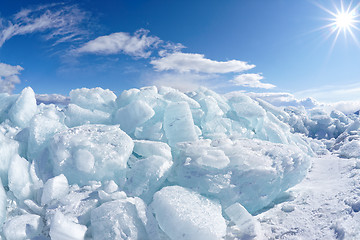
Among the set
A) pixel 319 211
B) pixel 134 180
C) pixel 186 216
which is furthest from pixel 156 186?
pixel 319 211

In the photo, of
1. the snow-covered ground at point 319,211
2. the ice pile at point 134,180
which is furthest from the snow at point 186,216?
the snow-covered ground at point 319,211

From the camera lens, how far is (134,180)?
2.75 m

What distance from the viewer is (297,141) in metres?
5.91

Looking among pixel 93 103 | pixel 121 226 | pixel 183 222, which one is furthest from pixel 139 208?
pixel 93 103

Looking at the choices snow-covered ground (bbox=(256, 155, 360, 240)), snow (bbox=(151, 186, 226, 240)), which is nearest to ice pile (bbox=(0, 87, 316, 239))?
snow (bbox=(151, 186, 226, 240))

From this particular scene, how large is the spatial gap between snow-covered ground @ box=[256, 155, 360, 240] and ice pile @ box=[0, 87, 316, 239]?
0.66ft

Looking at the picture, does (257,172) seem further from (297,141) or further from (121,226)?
(297,141)

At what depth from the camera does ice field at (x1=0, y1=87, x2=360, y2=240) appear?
2.20 meters

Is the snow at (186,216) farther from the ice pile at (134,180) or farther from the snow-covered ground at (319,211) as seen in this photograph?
the snow-covered ground at (319,211)

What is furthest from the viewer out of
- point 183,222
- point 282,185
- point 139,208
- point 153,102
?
point 153,102

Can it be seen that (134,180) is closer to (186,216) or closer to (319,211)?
(186,216)

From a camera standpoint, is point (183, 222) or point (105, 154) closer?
point (183, 222)

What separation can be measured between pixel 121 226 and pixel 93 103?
2.97m

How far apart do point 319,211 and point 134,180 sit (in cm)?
205
